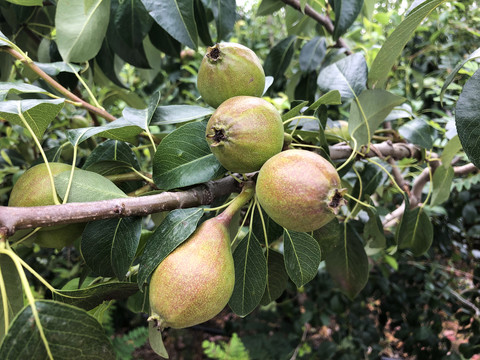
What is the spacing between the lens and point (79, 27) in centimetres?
82

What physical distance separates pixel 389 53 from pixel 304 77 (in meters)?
0.69

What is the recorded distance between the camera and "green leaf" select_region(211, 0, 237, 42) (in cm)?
99

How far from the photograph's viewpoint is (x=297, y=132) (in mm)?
777

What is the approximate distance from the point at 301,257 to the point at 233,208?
0.50 ft

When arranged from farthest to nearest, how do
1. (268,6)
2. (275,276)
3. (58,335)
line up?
(268,6) → (275,276) → (58,335)

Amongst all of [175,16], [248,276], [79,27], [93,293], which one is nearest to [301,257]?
[248,276]

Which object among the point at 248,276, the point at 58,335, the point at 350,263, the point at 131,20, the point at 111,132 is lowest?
the point at 350,263

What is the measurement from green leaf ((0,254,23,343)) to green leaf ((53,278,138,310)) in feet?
0.18

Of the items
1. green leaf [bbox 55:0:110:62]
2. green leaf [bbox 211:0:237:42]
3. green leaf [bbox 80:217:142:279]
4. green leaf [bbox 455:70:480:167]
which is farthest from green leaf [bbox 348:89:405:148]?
green leaf [bbox 55:0:110:62]

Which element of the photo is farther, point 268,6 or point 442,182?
point 268,6

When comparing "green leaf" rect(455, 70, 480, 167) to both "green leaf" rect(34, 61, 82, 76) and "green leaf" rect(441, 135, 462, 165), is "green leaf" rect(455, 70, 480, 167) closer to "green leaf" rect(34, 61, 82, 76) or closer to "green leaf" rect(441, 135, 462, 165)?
"green leaf" rect(441, 135, 462, 165)

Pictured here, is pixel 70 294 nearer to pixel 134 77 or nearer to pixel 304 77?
pixel 304 77

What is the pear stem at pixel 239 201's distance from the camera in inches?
23.5

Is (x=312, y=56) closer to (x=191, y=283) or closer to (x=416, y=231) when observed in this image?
(x=416, y=231)
